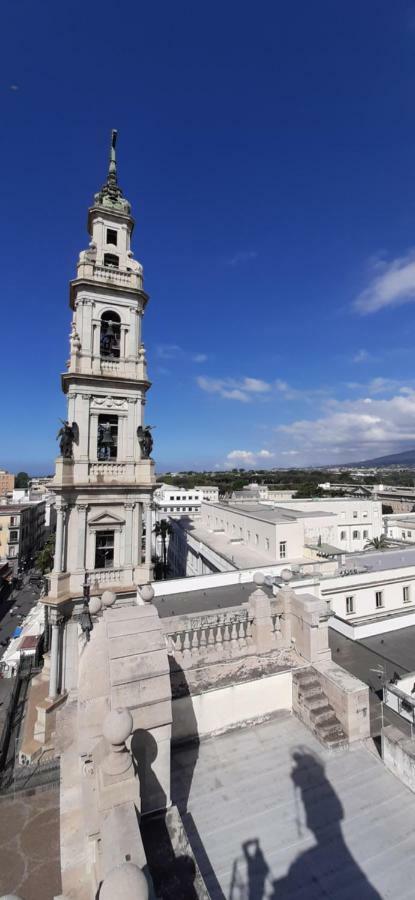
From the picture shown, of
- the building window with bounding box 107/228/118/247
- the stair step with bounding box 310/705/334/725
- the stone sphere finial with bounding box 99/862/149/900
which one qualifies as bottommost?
the stair step with bounding box 310/705/334/725

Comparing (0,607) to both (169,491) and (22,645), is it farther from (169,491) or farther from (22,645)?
(169,491)

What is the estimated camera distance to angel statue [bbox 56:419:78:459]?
16.6 metres

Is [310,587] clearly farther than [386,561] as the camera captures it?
No

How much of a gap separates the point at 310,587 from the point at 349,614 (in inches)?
126

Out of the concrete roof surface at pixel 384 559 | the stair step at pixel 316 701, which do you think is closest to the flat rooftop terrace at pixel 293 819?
the stair step at pixel 316 701

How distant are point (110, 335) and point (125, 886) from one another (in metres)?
18.4

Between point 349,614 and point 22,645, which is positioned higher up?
point 349,614

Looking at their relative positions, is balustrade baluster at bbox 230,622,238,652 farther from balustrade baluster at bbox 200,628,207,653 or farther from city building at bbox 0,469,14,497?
city building at bbox 0,469,14,497

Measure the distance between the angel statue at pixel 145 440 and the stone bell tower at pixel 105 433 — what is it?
5 cm

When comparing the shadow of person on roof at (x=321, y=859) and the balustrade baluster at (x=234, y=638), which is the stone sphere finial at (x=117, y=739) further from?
the balustrade baluster at (x=234, y=638)

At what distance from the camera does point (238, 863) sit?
4262 mm

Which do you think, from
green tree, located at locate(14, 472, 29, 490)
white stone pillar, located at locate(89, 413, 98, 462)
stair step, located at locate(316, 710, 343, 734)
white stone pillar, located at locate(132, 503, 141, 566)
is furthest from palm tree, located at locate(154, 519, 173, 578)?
green tree, located at locate(14, 472, 29, 490)

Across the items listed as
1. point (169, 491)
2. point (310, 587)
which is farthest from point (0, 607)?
point (310, 587)

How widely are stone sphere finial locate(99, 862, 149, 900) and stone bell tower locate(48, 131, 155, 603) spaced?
14.1 metres
